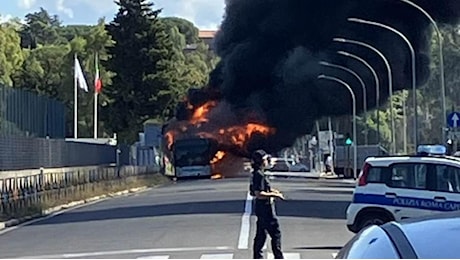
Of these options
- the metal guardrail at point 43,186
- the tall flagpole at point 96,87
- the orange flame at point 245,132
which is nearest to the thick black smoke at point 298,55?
the orange flame at point 245,132

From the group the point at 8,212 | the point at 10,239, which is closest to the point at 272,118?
the point at 8,212

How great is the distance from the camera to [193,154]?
251 feet

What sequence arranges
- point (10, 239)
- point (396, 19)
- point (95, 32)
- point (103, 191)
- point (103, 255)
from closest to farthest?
point (103, 255), point (10, 239), point (103, 191), point (396, 19), point (95, 32)

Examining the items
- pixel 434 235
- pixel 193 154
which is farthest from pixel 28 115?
pixel 434 235

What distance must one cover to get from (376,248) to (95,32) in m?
101

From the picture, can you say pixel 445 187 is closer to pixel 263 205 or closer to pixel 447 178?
pixel 447 178

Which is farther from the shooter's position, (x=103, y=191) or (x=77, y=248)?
(x=103, y=191)

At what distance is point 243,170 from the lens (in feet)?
276

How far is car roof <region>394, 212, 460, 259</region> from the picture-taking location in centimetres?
436

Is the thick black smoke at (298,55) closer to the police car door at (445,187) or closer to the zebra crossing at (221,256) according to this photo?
the police car door at (445,187)

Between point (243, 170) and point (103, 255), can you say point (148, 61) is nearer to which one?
point (243, 170)

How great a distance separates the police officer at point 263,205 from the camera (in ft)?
56.1

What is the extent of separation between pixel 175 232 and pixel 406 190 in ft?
20.5

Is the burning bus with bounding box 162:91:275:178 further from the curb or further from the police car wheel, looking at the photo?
the police car wheel
